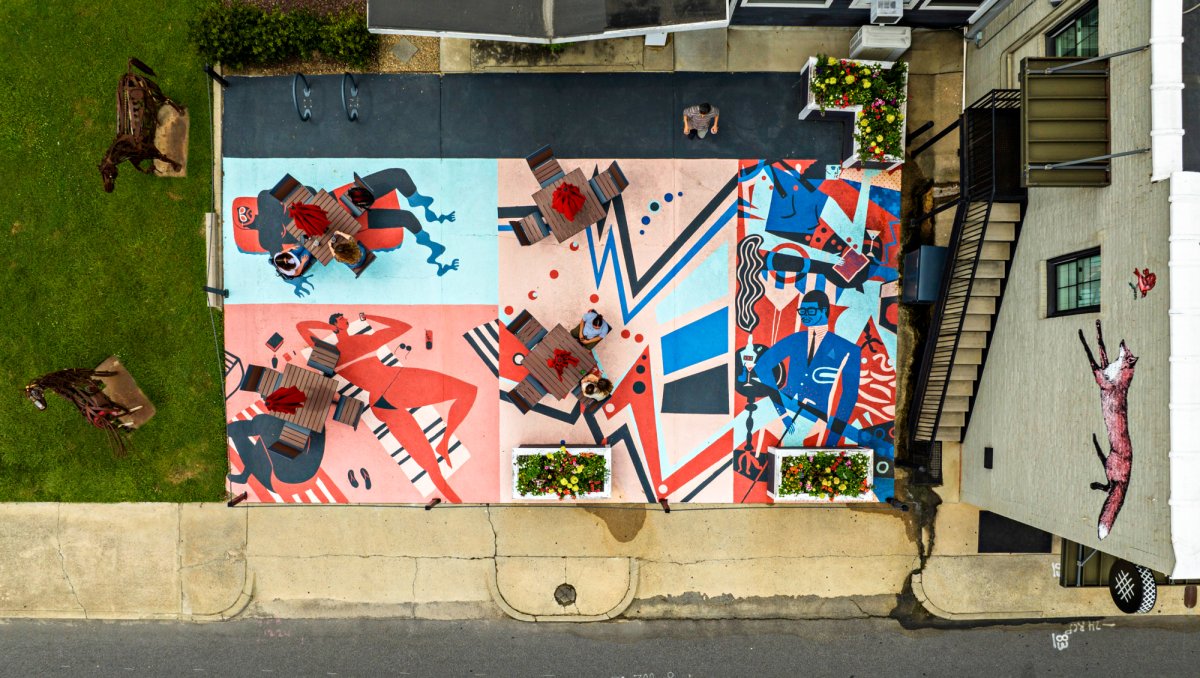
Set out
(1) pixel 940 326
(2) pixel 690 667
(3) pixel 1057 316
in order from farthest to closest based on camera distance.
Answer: (2) pixel 690 667
(1) pixel 940 326
(3) pixel 1057 316

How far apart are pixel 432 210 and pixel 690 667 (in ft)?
28.9

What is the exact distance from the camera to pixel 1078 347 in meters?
7.72

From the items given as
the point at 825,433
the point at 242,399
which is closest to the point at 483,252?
the point at 242,399

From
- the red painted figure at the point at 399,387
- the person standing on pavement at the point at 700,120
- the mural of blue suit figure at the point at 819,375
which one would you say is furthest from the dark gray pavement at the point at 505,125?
the mural of blue suit figure at the point at 819,375

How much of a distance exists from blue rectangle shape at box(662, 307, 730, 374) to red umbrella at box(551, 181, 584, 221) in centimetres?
259

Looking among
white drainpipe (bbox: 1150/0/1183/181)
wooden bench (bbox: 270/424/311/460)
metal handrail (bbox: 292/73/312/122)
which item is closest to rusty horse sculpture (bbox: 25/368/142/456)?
wooden bench (bbox: 270/424/311/460)

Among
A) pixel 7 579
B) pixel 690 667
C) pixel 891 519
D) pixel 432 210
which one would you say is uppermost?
pixel 432 210

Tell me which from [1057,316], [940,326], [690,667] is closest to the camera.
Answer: [1057,316]

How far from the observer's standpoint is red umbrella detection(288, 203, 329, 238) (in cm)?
905

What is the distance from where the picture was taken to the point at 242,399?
10.1 metres

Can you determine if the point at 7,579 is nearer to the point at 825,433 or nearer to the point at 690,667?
the point at 690,667

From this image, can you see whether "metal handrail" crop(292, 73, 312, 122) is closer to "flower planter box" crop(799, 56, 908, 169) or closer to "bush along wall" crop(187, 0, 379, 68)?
"bush along wall" crop(187, 0, 379, 68)

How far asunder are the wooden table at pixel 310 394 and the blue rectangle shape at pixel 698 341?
544 centimetres

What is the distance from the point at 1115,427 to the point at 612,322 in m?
6.64
